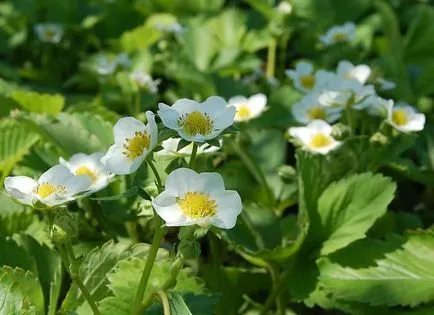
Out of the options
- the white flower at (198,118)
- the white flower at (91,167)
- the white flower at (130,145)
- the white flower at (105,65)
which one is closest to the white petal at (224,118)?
the white flower at (198,118)

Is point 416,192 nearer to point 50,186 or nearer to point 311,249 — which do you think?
point 311,249

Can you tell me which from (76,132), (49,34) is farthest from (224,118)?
(49,34)

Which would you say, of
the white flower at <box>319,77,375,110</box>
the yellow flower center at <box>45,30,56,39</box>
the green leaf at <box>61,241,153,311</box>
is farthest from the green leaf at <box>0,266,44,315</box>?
the yellow flower center at <box>45,30,56,39</box>

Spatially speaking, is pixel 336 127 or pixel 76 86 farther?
pixel 76 86

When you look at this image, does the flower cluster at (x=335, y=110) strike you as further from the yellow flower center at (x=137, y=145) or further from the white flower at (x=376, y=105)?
the yellow flower center at (x=137, y=145)

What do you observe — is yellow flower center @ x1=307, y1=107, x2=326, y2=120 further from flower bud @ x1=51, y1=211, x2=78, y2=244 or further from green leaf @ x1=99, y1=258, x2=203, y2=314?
flower bud @ x1=51, y1=211, x2=78, y2=244

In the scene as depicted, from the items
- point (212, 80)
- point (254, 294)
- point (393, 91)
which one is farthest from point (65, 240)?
point (393, 91)
